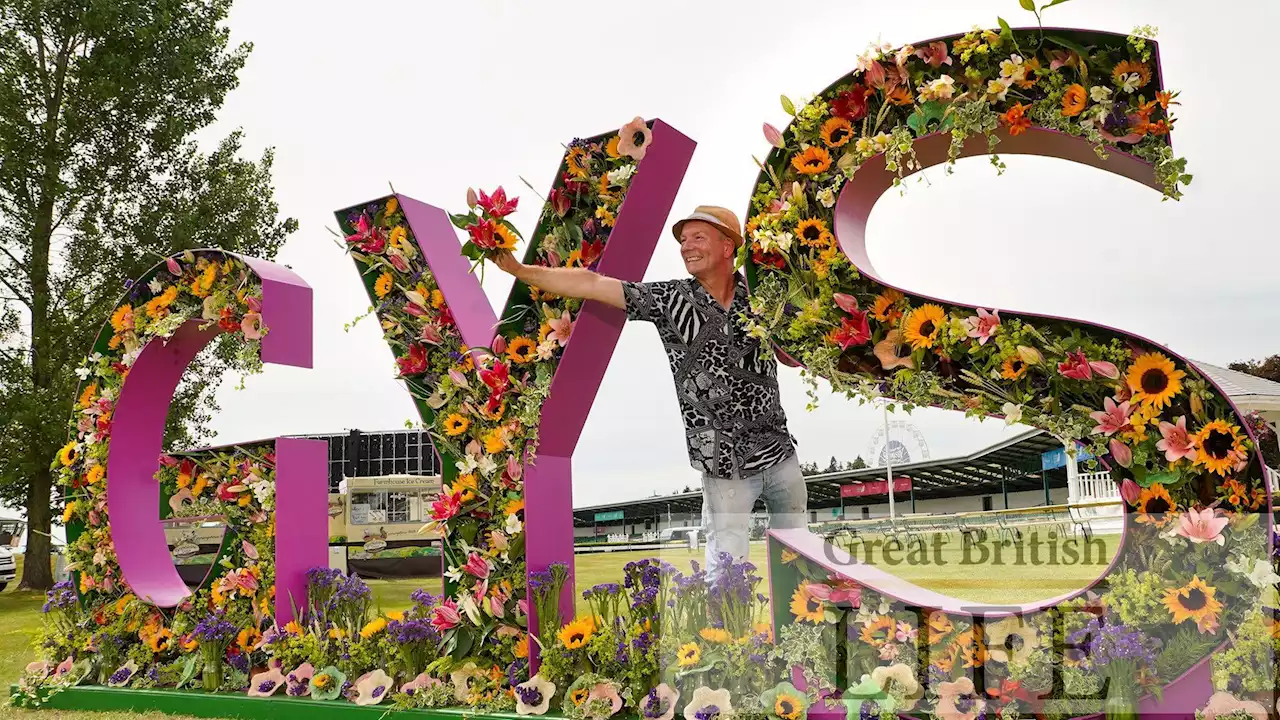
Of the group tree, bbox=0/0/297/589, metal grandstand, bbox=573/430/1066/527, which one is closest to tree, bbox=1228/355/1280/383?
metal grandstand, bbox=573/430/1066/527

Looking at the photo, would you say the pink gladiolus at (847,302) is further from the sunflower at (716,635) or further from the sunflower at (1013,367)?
the sunflower at (716,635)

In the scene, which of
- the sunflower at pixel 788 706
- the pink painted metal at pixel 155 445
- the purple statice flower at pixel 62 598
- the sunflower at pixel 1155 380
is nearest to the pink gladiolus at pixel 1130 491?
the sunflower at pixel 1155 380

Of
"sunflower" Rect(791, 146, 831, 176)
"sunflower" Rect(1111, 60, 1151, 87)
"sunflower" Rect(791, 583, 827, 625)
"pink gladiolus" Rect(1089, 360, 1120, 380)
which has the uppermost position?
"sunflower" Rect(1111, 60, 1151, 87)

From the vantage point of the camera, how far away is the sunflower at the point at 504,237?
4.07 metres

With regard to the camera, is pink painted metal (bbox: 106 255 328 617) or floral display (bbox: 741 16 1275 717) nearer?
floral display (bbox: 741 16 1275 717)

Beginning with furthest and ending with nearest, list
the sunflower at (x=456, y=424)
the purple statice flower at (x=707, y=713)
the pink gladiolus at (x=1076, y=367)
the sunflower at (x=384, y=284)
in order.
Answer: the sunflower at (x=384, y=284) → the sunflower at (x=456, y=424) → the purple statice flower at (x=707, y=713) → the pink gladiolus at (x=1076, y=367)

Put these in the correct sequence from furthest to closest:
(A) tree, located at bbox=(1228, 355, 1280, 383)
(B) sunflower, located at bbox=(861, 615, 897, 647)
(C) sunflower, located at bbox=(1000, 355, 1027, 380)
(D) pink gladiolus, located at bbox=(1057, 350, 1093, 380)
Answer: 1. (A) tree, located at bbox=(1228, 355, 1280, 383)
2. (B) sunflower, located at bbox=(861, 615, 897, 647)
3. (C) sunflower, located at bbox=(1000, 355, 1027, 380)
4. (D) pink gladiolus, located at bbox=(1057, 350, 1093, 380)


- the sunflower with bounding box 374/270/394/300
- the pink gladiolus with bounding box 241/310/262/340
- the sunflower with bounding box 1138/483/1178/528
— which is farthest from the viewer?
the pink gladiolus with bounding box 241/310/262/340

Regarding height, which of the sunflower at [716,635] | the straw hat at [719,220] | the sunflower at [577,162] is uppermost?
the sunflower at [577,162]

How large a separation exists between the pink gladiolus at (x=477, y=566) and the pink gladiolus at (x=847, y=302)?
6.87 ft

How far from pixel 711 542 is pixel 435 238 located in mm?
2419

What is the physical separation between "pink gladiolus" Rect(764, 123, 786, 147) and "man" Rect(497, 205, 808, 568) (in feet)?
1.17

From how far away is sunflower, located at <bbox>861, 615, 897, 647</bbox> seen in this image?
3285 mm

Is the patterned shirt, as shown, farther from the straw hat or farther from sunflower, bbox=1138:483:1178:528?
sunflower, bbox=1138:483:1178:528
